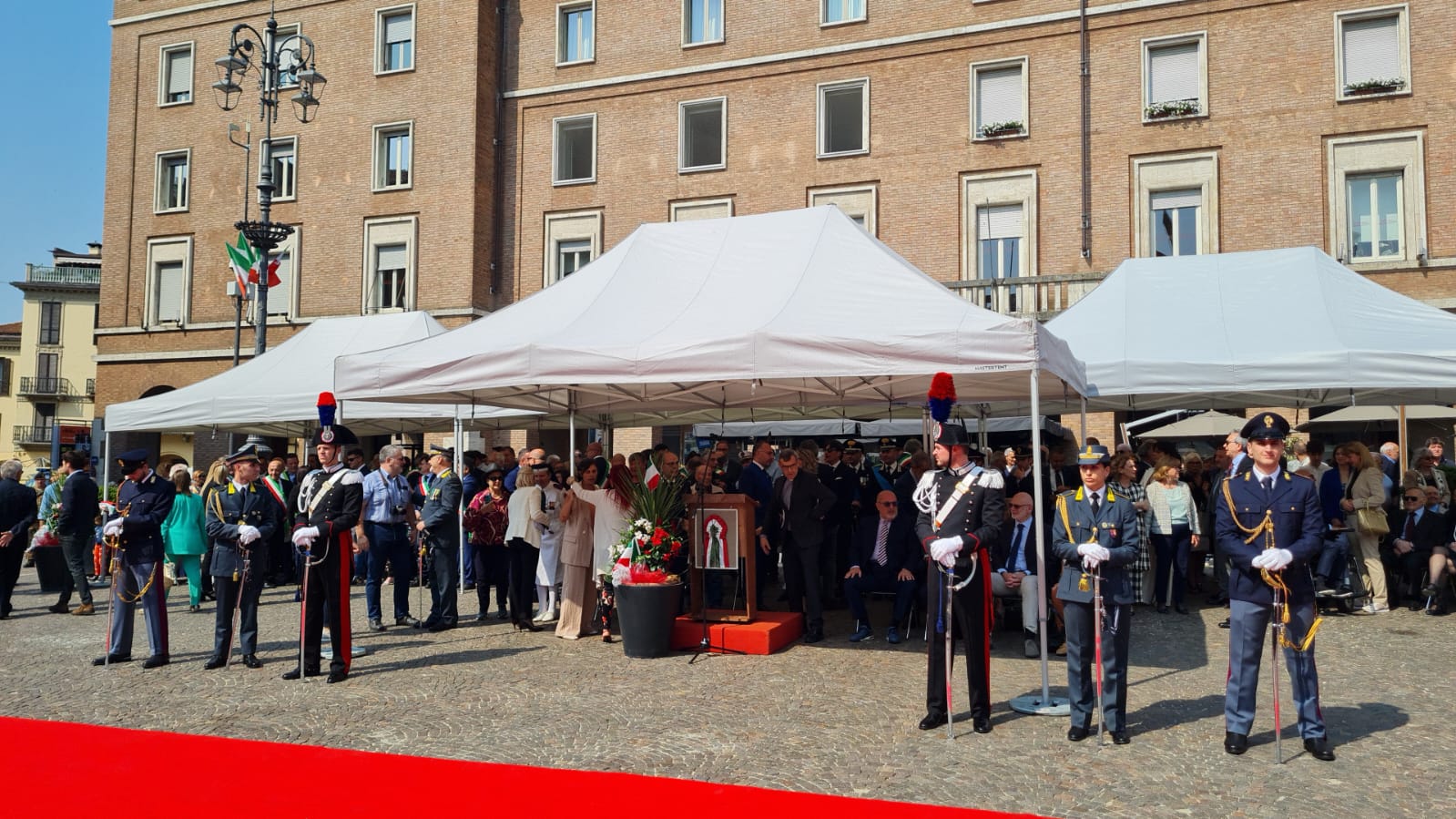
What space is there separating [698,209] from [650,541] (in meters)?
17.8

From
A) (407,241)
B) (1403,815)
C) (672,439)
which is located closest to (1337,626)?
(1403,815)

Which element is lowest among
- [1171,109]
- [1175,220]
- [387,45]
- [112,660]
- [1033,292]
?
[112,660]

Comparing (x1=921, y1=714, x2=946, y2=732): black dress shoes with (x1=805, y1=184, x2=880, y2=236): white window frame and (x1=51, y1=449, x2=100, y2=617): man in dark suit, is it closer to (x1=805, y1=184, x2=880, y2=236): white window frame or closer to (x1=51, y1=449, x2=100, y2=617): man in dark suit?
(x1=51, y1=449, x2=100, y2=617): man in dark suit

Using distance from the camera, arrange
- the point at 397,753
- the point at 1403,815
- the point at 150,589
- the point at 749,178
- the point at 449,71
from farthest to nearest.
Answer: the point at 449,71
the point at 749,178
the point at 150,589
the point at 397,753
the point at 1403,815

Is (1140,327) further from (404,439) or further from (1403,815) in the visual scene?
(404,439)

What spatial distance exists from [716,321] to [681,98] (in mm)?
18597

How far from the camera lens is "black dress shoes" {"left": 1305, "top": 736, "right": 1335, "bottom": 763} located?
5.96 meters

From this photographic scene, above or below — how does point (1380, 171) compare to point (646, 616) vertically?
above

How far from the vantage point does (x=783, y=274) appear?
964 centimetres

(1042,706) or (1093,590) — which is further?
(1042,706)

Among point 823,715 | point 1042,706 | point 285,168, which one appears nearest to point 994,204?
point 1042,706

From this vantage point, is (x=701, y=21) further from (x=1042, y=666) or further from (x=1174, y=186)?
(x=1042, y=666)

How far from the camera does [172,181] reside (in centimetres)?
3028

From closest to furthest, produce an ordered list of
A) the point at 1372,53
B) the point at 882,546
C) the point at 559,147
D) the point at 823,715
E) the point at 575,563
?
1. the point at 823,715
2. the point at 575,563
3. the point at 882,546
4. the point at 1372,53
5. the point at 559,147
